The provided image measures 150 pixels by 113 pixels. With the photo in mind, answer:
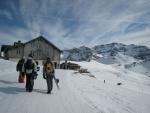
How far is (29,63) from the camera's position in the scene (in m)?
9.94

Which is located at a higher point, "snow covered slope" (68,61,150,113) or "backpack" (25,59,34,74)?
"backpack" (25,59,34,74)

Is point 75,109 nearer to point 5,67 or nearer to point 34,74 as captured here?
point 34,74

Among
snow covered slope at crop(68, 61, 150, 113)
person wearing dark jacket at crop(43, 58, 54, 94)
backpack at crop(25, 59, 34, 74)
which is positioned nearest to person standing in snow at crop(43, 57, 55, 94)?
person wearing dark jacket at crop(43, 58, 54, 94)

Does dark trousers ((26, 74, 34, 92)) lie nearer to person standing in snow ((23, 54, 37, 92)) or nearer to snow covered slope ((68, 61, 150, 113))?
person standing in snow ((23, 54, 37, 92))

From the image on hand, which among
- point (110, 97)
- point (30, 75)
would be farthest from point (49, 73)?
point (110, 97)

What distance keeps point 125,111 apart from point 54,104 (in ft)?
10.5

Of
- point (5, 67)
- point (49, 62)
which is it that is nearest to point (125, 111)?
point (49, 62)

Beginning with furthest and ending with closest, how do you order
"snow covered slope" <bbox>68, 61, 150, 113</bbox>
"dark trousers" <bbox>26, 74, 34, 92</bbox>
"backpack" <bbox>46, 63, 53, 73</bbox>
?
"backpack" <bbox>46, 63, 53, 73</bbox> → "dark trousers" <bbox>26, 74, 34, 92</bbox> → "snow covered slope" <bbox>68, 61, 150, 113</bbox>

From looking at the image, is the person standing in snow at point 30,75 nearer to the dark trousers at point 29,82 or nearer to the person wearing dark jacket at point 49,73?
the dark trousers at point 29,82

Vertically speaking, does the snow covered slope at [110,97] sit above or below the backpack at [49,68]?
below

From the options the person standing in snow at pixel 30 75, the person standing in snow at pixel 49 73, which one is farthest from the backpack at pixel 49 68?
the person standing in snow at pixel 30 75

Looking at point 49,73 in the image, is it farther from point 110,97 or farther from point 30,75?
point 110,97

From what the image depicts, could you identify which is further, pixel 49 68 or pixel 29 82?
pixel 49 68

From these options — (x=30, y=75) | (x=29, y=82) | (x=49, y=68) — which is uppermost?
(x=49, y=68)
